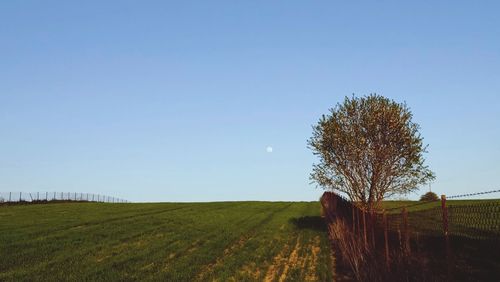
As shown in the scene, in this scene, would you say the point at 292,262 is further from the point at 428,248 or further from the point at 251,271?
the point at 428,248

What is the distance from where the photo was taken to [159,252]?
24500mm

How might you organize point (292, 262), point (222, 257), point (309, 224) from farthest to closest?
1. point (309, 224)
2. point (222, 257)
3. point (292, 262)

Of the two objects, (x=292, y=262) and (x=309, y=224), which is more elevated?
(x=309, y=224)

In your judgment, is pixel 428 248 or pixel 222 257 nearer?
pixel 222 257

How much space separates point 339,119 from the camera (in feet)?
146

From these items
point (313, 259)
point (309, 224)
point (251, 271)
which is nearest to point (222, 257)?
point (251, 271)

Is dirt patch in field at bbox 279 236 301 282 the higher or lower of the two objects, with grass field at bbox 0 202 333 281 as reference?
lower

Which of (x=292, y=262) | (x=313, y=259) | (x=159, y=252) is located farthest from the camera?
(x=159, y=252)

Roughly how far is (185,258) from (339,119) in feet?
84.9

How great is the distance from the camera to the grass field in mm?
19147

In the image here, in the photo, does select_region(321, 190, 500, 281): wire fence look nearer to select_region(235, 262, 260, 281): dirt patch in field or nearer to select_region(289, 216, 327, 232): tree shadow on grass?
select_region(289, 216, 327, 232): tree shadow on grass

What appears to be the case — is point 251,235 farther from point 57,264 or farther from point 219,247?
point 57,264

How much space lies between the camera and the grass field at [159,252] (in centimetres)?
1915

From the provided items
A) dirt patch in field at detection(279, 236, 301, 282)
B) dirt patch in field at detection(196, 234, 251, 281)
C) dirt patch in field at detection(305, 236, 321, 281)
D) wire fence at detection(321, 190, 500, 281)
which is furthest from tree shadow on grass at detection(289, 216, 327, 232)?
dirt patch in field at detection(279, 236, 301, 282)
